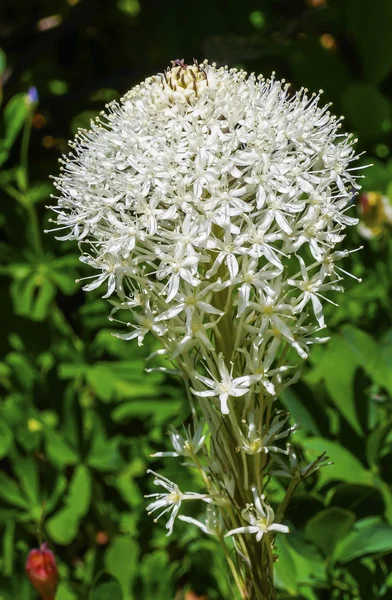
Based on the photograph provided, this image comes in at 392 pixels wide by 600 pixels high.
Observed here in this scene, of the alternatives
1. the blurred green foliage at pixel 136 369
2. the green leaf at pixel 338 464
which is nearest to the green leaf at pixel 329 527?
the blurred green foliage at pixel 136 369

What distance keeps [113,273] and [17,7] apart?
164 cm

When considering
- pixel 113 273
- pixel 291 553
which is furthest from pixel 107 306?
pixel 113 273

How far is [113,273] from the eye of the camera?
0.70 m

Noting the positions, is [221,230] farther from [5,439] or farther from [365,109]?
[365,109]

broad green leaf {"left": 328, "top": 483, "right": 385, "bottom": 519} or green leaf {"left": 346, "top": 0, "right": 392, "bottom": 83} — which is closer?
broad green leaf {"left": 328, "top": 483, "right": 385, "bottom": 519}

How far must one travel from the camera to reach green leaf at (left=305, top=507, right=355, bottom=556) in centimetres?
85

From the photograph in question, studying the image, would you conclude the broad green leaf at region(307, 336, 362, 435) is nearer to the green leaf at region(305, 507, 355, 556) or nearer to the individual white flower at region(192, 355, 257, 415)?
the green leaf at region(305, 507, 355, 556)

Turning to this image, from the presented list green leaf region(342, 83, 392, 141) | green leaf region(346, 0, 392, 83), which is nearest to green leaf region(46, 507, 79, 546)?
green leaf region(342, 83, 392, 141)

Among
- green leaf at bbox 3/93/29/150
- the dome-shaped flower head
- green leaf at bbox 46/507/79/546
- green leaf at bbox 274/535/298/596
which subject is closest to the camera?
the dome-shaped flower head

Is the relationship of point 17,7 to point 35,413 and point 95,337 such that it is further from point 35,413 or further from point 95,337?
point 35,413

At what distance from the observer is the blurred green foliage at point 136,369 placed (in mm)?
1000

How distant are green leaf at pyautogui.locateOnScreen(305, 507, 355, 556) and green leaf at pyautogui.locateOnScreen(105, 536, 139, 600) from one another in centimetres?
33

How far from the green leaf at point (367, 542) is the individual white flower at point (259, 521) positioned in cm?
22

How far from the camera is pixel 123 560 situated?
1.11 m
